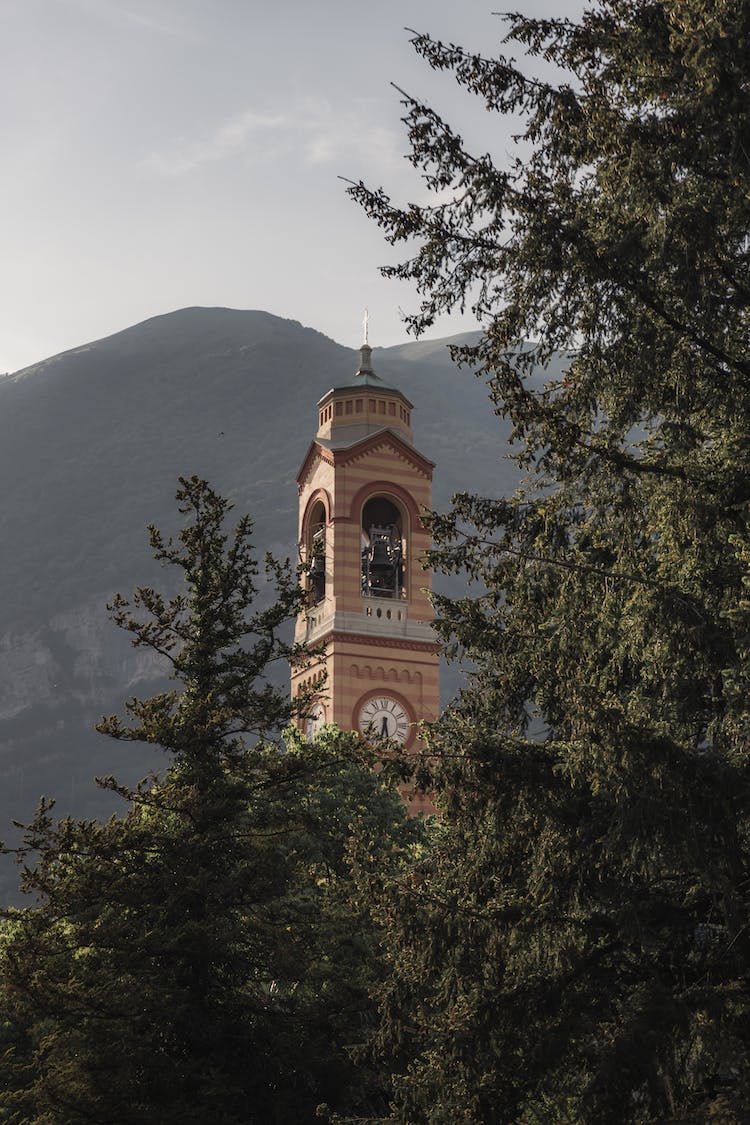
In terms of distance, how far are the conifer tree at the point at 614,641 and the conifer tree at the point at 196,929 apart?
289 centimetres

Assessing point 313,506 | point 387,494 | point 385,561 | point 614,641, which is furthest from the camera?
point 313,506

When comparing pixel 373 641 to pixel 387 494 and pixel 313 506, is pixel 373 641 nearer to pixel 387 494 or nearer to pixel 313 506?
pixel 387 494

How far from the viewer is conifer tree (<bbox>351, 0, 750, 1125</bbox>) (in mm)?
9680

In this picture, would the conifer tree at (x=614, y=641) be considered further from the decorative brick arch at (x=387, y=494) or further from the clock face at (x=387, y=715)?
the decorative brick arch at (x=387, y=494)

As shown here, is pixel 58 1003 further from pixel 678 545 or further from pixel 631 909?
pixel 678 545

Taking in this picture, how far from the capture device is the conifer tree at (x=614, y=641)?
9680 mm

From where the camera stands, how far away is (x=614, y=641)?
1113 centimetres

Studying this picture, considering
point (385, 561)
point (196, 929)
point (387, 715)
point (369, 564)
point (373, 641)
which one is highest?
point (385, 561)

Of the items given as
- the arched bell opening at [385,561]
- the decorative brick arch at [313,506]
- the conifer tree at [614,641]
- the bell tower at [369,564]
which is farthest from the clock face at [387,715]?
the conifer tree at [614,641]

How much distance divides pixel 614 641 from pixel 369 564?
30.9 m

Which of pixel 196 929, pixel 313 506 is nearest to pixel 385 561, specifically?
pixel 313 506

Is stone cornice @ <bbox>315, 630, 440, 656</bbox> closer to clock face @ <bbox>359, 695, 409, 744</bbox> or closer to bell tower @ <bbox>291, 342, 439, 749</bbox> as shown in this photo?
bell tower @ <bbox>291, 342, 439, 749</bbox>

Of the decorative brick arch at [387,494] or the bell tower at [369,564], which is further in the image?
the decorative brick arch at [387,494]

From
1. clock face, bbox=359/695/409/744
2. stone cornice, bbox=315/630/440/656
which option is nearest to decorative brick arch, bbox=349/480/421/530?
stone cornice, bbox=315/630/440/656
